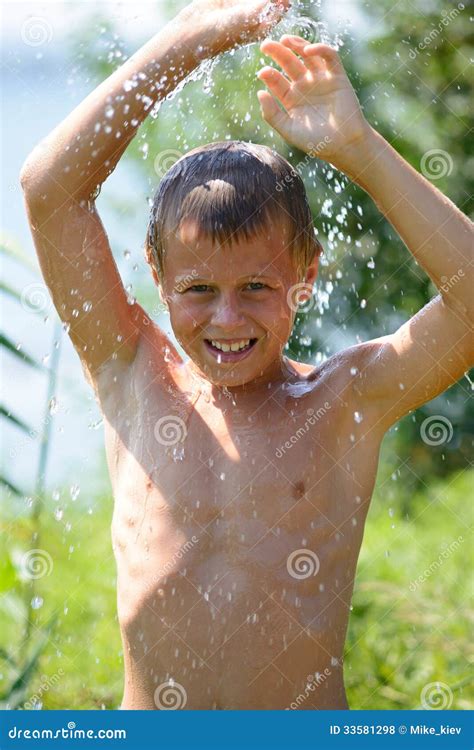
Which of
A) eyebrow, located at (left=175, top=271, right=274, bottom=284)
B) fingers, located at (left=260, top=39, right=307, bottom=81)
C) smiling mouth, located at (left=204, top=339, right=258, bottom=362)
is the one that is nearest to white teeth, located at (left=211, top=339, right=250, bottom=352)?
smiling mouth, located at (left=204, top=339, right=258, bottom=362)

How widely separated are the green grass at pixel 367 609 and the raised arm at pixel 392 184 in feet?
5.03

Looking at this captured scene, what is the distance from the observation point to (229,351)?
204 centimetres

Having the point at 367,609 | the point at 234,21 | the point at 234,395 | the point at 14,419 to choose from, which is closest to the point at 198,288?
the point at 234,395

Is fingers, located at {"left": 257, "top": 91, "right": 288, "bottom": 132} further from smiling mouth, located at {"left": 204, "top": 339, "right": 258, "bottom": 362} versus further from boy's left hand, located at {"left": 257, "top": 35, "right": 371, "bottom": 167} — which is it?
smiling mouth, located at {"left": 204, "top": 339, "right": 258, "bottom": 362}

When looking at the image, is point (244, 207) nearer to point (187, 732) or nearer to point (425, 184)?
point (425, 184)

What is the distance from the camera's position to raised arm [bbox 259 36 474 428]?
1880 millimetres

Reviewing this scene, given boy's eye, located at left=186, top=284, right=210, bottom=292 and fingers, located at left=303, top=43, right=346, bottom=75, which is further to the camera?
boy's eye, located at left=186, top=284, right=210, bottom=292

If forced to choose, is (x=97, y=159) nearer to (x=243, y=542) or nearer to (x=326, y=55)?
(x=326, y=55)

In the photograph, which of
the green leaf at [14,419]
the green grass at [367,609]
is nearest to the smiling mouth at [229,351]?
the green leaf at [14,419]

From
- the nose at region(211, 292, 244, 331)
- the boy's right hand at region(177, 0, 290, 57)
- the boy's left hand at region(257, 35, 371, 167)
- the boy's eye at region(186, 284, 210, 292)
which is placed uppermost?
the boy's right hand at region(177, 0, 290, 57)

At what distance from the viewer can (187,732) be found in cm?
207

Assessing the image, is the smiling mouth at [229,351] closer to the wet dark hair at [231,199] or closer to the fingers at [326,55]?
the wet dark hair at [231,199]

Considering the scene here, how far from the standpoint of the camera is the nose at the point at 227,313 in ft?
6.48

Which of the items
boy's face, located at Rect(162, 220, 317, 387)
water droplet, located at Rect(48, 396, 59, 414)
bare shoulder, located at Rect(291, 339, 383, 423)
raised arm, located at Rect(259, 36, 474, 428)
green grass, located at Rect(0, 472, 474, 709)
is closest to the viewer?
raised arm, located at Rect(259, 36, 474, 428)
